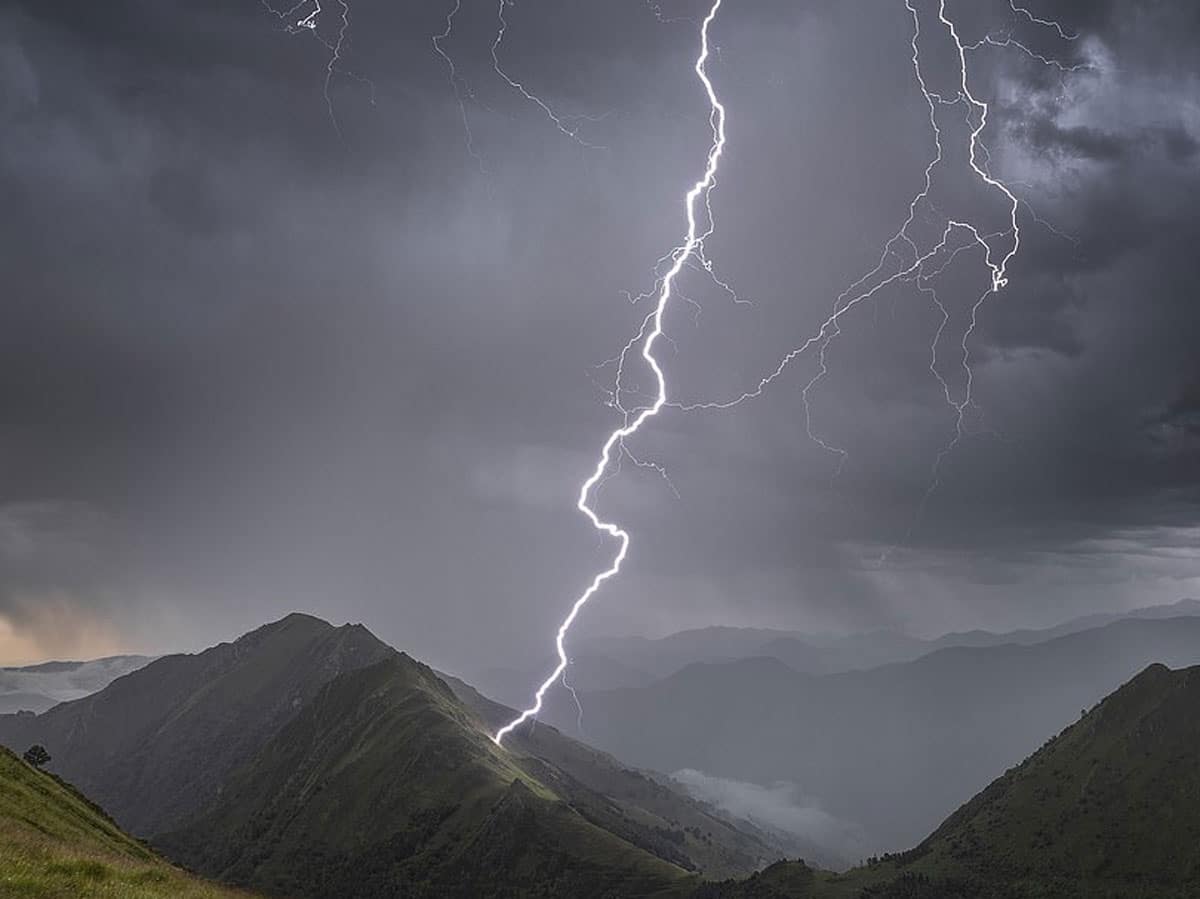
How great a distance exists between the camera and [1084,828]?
6176 inches

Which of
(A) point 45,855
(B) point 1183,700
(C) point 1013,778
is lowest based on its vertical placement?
(A) point 45,855

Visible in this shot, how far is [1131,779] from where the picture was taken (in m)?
164

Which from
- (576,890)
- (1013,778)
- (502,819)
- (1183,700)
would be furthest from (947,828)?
(502,819)

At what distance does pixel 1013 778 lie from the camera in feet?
635

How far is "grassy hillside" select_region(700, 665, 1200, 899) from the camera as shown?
470 feet

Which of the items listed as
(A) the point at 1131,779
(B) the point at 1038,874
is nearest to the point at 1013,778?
(A) the point at 1131,779

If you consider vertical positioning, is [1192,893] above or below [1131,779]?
below

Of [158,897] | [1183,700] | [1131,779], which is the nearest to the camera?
[158,897]

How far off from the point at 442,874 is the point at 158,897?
192 m

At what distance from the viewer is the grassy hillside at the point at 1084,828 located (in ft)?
470

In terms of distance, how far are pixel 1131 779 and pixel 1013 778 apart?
3334 cm

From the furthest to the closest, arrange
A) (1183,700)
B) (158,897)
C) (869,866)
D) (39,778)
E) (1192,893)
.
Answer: (869,866)
(1183,700)
(1192,893)
(39,778)
(158,897)

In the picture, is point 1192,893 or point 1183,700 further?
point 1183,700

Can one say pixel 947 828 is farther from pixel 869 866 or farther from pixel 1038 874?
pixel 1038 874
